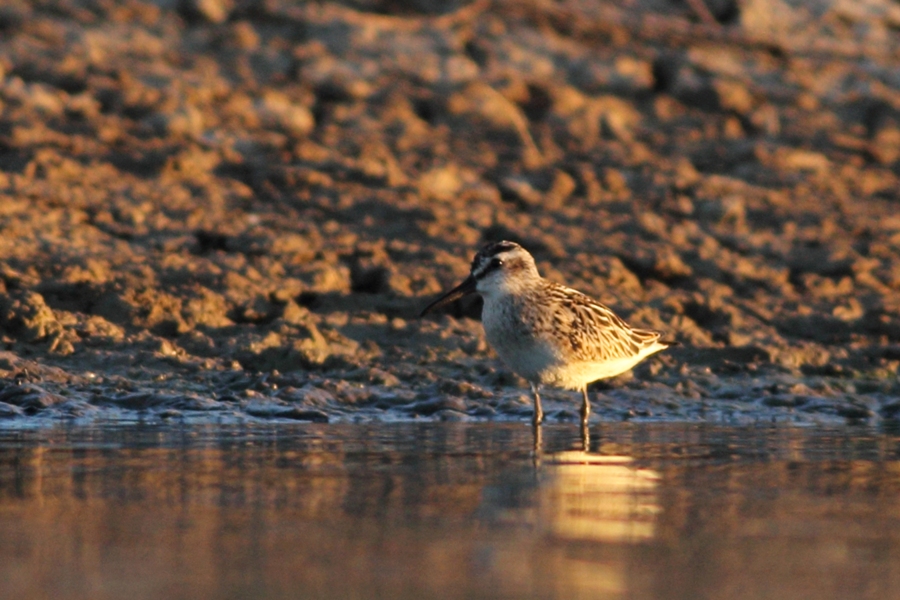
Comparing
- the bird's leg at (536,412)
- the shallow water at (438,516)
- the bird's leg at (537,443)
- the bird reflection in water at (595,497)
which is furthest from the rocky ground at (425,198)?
the bird reflection in water at (595,497)

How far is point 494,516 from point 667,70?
10.5m

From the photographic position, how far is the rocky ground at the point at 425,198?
10.3 meters

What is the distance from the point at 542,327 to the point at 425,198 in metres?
3.23

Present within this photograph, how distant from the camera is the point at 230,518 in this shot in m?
5.55

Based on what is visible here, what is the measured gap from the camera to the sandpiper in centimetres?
970

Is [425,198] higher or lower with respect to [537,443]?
higher

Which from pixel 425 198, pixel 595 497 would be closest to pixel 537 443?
pixel 595 497

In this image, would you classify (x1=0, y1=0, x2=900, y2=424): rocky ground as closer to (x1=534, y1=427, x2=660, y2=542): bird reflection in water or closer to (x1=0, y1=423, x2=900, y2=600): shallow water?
(x1=0, y1=423, x2=900, y2=600): shallow water

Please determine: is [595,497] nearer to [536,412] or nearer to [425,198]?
[536,412]

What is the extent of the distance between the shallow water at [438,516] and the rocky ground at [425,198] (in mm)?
1815

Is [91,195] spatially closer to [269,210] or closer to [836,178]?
[269,210]

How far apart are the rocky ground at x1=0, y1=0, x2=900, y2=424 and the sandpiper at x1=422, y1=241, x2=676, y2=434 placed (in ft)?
1.64

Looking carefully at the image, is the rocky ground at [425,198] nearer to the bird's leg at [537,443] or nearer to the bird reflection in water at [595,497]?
the bird's leg at [537,443]

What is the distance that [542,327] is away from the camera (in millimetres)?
9781
